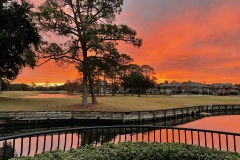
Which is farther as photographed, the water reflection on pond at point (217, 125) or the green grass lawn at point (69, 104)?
the green grass lawn at point (69, 104)

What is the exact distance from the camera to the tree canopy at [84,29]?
28594 millimetres

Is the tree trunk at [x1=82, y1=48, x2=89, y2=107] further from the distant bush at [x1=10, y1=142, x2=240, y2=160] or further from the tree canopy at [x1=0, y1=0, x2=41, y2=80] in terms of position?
the distant bush at [x1=10, y1=142, x2=240, y2=160]

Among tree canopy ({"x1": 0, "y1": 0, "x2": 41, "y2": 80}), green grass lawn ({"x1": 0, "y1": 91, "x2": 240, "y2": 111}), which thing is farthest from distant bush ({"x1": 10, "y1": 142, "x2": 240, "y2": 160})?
tree canopy ({"x1": 0, "y1": 0, "x2": 41, "y2": 80})

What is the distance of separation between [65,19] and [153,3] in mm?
13058

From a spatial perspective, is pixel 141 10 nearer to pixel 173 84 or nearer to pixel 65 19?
pixel 65 19

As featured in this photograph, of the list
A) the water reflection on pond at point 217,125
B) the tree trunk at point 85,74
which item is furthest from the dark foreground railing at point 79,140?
the tree trunk at point 85,74

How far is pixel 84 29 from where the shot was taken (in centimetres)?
2844

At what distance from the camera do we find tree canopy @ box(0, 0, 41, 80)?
27.5 meters

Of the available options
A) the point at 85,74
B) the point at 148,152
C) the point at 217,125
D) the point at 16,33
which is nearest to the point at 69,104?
the point at 85,74

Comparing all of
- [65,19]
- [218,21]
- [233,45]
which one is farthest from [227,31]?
[65,19]

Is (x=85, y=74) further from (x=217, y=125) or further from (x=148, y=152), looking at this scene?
(x=148, y=152)

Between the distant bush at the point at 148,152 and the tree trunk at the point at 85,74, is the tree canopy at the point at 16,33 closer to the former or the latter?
the tree trunk at the point at 85,74

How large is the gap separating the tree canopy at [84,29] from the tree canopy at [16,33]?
1.90m

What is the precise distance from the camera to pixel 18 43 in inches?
1133
